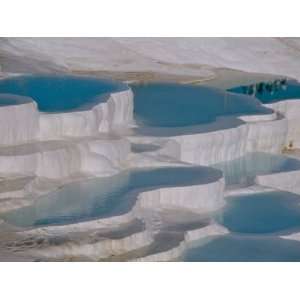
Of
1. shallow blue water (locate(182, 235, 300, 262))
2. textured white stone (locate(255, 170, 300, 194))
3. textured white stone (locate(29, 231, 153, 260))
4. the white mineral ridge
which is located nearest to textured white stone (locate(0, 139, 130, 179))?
textured white stone (locate(255, 170, 300, 194))

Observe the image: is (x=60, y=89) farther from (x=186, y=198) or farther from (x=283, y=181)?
(x=186, y=198)

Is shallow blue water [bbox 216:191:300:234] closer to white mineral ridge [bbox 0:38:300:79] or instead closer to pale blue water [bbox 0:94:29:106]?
pale blue water [bbox 0:94:29:106]

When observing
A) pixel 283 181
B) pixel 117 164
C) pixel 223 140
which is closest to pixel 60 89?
pixel 223 140

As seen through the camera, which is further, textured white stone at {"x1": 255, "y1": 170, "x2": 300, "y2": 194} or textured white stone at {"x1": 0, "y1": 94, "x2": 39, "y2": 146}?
textured white stone at {"x1": 255, "y1": 170, "x2": 300, "y2": 194}

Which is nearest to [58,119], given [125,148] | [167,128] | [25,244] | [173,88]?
[125,148]

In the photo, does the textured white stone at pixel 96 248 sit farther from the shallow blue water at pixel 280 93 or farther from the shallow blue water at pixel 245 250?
the shallow blue water at pixel 280 93
